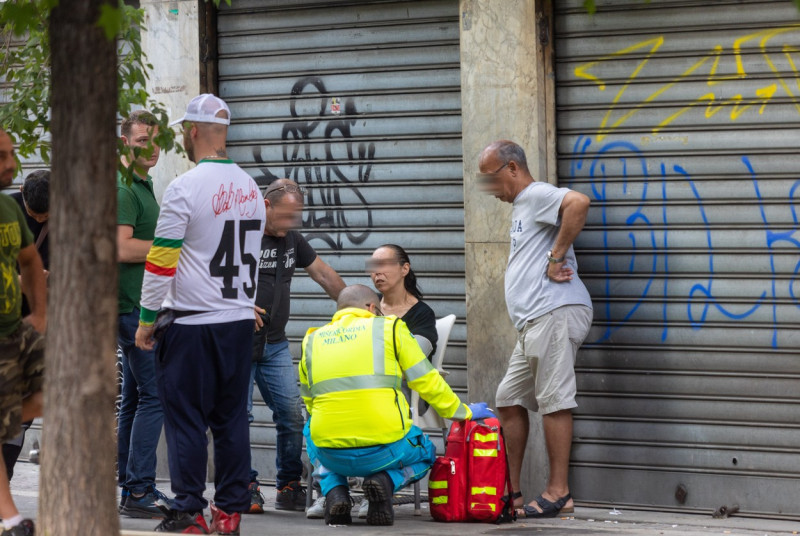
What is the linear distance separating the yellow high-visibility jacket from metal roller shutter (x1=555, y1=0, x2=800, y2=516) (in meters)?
1.51

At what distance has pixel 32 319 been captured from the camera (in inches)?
233

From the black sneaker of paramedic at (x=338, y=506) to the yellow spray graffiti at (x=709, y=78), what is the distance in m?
2.82

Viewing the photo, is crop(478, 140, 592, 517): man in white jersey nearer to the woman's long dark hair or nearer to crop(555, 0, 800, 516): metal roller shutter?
crop(555, 0, 800, 516): metal roller shutter

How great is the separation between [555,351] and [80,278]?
389 centimetres

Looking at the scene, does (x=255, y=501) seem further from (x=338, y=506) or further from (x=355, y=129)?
(x=355, y=129)

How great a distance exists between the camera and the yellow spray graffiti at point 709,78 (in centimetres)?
731

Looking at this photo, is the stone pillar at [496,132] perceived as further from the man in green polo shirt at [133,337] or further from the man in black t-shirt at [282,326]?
the man in green polo shirt at [133,337]

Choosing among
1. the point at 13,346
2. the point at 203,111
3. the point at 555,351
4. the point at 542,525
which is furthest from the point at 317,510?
the point at 203,111

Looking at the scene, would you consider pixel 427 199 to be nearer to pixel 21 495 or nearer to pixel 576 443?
pixel 576 443

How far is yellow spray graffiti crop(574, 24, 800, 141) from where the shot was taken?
7.31m

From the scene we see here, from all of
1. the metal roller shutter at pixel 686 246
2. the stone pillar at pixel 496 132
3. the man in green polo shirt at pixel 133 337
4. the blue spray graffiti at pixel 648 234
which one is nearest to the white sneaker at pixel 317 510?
the man in green polo shirt at pixel 133 337

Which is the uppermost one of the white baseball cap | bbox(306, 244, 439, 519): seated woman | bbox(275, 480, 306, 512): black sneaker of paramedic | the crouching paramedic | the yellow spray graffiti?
the yellow spray graffiti

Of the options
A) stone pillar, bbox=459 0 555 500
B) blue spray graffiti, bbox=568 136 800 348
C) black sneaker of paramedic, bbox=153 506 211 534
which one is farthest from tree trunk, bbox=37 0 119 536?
blue spray graffiti, bbox=568 136 800 348

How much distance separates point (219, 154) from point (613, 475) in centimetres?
335
